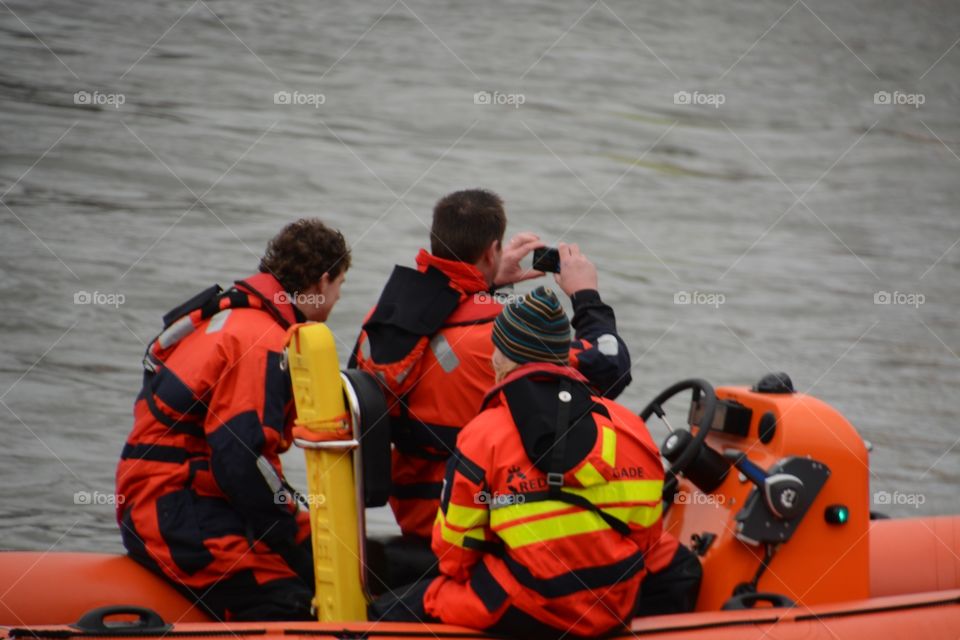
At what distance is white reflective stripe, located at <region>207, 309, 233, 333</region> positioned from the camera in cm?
296

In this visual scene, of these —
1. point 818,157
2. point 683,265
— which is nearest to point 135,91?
point 683,265

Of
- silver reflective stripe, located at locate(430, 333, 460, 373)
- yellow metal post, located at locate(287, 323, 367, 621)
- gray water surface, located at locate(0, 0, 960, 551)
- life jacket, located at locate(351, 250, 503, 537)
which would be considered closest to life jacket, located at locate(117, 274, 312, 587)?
yellow metal post, located at locate(287, 323, 367, 621)

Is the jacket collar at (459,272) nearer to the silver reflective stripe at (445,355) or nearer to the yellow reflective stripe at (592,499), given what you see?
the silver reflective stripe at (445,355)

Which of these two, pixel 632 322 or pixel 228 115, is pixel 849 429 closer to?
pixel 632 322

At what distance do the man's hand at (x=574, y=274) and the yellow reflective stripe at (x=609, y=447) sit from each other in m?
0.62

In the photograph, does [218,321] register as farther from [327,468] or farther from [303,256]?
[327,468]

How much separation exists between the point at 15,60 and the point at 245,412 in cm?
1060

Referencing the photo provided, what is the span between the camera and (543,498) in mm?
2541

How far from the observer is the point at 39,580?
305 cm

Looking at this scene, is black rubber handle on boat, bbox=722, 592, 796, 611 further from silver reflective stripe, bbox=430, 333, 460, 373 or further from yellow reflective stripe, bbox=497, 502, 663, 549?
silver reflective stripe, bbox=430, 333, 460, 373

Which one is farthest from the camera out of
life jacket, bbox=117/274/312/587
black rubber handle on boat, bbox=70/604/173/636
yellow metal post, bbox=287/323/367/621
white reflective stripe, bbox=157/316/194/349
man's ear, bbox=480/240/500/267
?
man's ear, bbox=480/240/500/267

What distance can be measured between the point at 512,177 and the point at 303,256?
885 cm

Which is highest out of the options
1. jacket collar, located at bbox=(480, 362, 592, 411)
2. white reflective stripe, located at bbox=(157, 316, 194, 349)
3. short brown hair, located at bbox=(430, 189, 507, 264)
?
short brown hair, located at bbox=(430, 189, 507, 264)

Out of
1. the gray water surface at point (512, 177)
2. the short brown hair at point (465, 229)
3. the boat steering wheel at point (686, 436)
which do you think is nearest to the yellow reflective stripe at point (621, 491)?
the boat steering wheel at point (686, 436)
